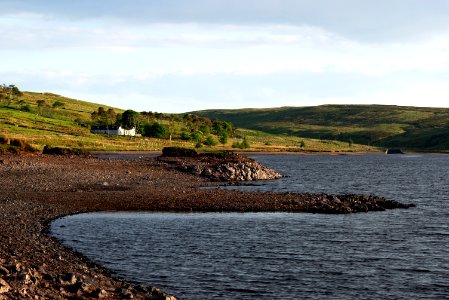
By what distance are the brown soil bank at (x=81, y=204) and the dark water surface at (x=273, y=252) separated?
2476 mm

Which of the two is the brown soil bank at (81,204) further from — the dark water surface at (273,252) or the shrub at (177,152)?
the shrub at (177,152)

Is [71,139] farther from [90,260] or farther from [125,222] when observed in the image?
[90,260]

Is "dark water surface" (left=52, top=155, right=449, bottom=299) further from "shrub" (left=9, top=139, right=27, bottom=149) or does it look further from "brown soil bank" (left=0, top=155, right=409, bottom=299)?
"shrub" (left=9, top=139, right=27, bottom=149)

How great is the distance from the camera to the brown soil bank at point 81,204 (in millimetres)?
24016

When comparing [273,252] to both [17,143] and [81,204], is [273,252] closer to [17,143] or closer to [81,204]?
[81,204]

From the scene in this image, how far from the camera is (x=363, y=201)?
6125 cm

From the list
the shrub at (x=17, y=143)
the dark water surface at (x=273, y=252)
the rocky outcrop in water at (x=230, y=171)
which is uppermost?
the shrub at (x=17, y=143)

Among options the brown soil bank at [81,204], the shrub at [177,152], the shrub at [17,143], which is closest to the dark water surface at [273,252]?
the brown soil bank at [81,204]

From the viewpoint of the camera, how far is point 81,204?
55.7m

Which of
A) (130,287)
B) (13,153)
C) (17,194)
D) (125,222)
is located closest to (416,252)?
(130,287)

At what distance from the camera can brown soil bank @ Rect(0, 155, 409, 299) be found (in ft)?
78.8

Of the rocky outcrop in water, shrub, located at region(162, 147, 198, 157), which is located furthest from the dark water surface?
shrub, located at region(162, 147, 198, 157)

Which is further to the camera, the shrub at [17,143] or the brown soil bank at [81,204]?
the shrub at [17,143]

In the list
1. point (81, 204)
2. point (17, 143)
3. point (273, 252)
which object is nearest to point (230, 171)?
point (81, 204)
